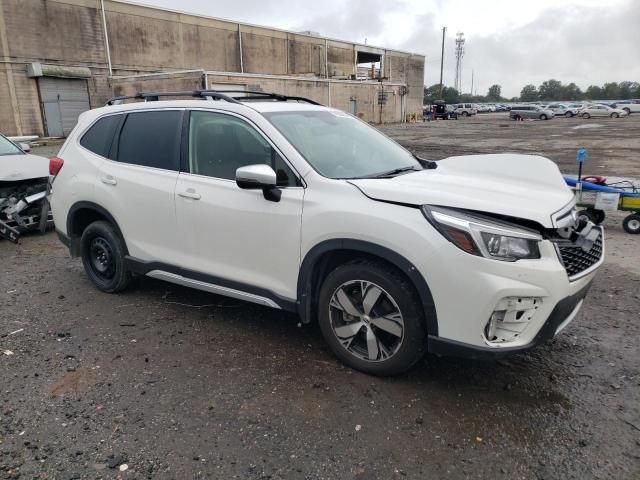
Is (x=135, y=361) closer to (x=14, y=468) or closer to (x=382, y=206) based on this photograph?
(x=14, y=468)

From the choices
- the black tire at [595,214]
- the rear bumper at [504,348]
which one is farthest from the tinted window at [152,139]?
the black tire at [595,214]

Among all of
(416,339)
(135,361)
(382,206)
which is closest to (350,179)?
(382,206)

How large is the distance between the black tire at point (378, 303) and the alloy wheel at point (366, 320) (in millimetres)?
15

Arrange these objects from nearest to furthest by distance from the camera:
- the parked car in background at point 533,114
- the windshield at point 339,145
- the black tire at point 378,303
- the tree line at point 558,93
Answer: the black tire at point 378,303 → the windshield at point 339,145 → the parked car in background at point 533,114 → the tree line at point 558,93

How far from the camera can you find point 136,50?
113 ft

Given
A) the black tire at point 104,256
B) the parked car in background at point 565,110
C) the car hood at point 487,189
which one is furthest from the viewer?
the parked car in background at point 565,110

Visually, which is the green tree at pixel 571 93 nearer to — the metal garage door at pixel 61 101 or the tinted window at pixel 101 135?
the metal garage door at pixel 61 101

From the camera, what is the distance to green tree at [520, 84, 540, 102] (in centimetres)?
12647

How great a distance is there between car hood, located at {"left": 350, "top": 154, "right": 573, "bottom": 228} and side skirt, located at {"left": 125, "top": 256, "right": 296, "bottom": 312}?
40.8 inches

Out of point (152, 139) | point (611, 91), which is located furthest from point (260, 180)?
point (611, 91)

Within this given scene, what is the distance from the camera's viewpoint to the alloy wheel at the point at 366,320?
319 centimetres

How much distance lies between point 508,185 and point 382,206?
3.26 ft

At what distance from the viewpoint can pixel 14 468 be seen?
8.45 feet

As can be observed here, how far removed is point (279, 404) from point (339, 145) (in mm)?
1992
